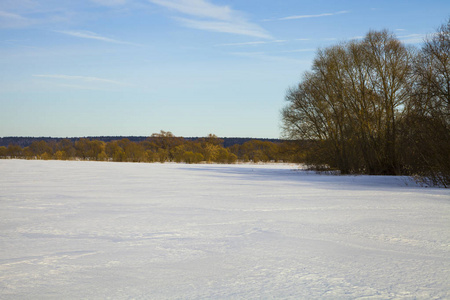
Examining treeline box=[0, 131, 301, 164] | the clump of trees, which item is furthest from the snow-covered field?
treeline box=[0, 131, 301, 164]

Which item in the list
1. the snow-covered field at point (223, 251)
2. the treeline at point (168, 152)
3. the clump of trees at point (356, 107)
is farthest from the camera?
the treeline at point (168, 152)

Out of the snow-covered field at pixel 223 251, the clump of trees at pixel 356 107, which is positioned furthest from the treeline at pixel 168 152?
the snow-covered field at pixel 223 251

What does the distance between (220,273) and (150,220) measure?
11.3 feet

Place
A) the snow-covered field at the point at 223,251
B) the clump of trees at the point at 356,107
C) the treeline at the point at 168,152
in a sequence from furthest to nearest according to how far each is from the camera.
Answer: the treeline at the point at 168,152 → the clump of trees at the point at 356,107 → the snow-covered field at the point at 223,251

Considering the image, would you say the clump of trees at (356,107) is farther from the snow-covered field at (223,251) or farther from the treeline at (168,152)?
the snow-covered field at (223,251)

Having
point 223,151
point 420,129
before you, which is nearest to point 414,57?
point 420,129

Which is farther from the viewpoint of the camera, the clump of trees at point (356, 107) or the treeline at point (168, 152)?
the treeline at point (168, 152)

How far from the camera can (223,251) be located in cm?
511

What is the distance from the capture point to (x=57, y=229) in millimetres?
6539

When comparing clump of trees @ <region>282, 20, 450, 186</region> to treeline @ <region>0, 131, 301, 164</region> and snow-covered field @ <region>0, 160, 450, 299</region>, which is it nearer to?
treeline @ <region>0, 131, 301, 164</region>

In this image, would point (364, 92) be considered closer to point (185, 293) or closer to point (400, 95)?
point (400, 95)

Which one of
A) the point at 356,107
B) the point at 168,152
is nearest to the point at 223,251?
the point at 356,107

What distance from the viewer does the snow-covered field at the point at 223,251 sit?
3697 millimetres

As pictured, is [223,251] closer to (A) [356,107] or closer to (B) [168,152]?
(A) [356,107]
